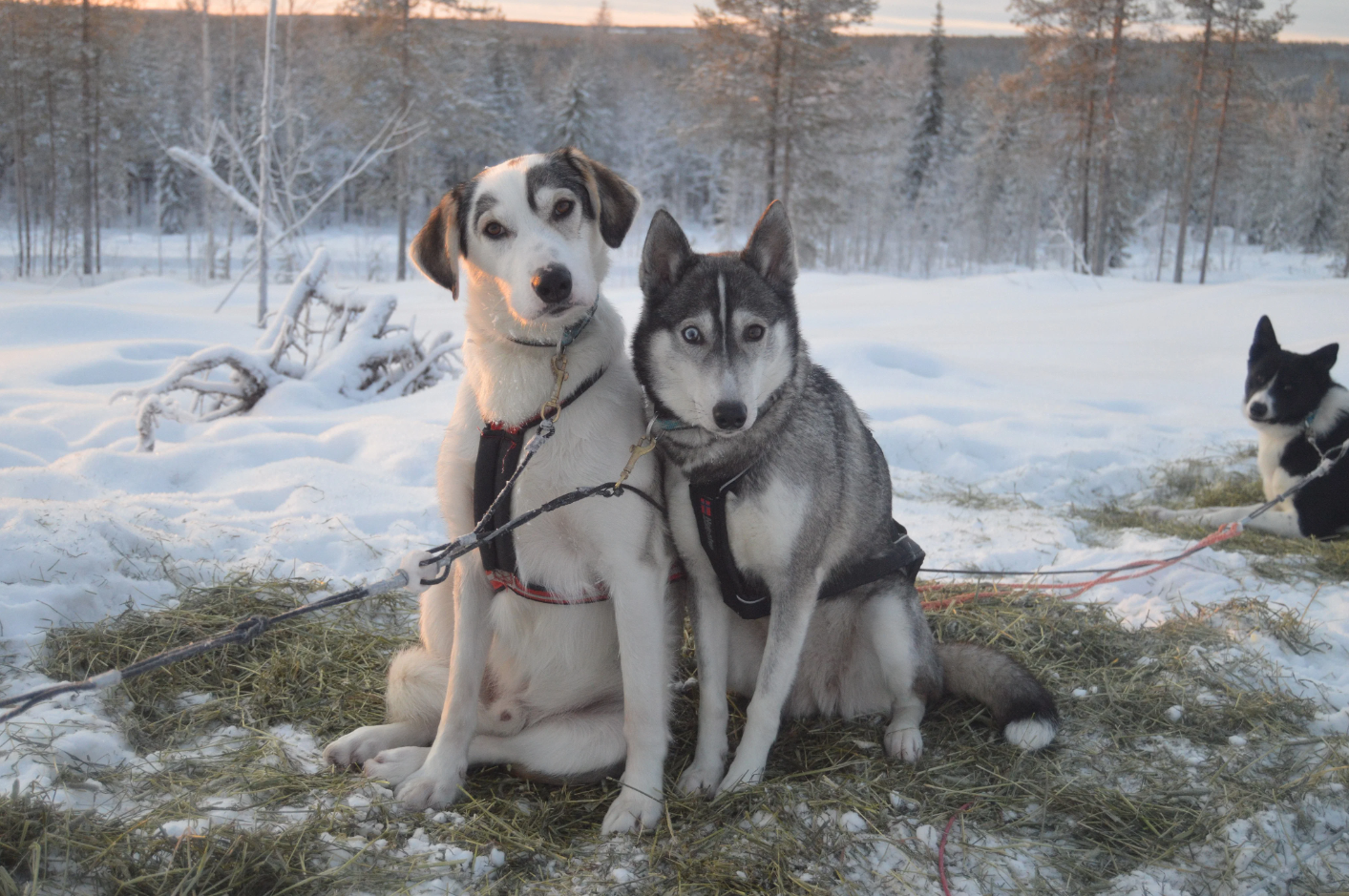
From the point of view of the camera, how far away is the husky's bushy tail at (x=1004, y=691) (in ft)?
9.11

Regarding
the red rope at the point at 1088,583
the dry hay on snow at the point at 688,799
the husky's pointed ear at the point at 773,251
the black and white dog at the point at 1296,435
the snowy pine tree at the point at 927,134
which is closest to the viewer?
the dry hay on snow at the point at 688,799

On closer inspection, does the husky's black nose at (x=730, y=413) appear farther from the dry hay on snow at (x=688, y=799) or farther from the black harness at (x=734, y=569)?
the dry hay on snow at (x=688, y=799)

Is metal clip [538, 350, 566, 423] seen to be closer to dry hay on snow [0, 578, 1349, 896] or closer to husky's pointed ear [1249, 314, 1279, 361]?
dry hay on snow [0, 578, 1349, 896]

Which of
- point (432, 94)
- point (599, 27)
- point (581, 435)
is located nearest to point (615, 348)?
point (581, 435)

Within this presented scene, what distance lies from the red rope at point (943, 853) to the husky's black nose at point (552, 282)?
1.96 metres

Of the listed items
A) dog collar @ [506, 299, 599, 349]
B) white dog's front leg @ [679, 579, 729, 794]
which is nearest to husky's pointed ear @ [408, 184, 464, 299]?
dog collar @ [506, 299, 599, 349]

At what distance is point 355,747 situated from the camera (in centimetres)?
276

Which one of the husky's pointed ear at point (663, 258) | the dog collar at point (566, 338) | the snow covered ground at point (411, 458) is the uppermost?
the husky's pointed ear at point (663, 258)

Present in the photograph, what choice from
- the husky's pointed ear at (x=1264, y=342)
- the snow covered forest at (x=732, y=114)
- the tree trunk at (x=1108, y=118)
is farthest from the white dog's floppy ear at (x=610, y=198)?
the tree trunk at (x=1108, y=118)

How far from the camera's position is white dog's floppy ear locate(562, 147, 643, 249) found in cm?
279

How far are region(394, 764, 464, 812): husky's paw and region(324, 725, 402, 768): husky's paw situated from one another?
0.23m

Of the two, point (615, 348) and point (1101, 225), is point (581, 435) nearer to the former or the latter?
point (615, 348)

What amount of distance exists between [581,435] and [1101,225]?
29942 millimetres

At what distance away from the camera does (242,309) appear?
61.1 feet
